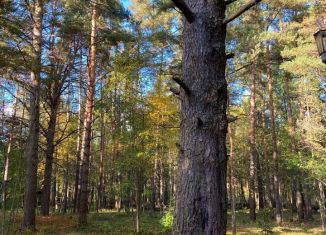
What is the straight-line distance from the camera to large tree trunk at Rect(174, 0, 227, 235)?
2.38m

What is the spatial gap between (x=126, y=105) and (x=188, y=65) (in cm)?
1113

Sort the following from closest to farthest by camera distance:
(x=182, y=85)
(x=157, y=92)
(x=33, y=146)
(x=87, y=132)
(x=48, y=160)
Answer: (x=182, y=85) < (x=33, y=146) < (x=87, y=132) < (x=157, y=92) < (x=48, y=160)

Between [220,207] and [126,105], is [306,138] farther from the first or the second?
[220,207]

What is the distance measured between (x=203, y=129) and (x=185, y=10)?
2.87ft

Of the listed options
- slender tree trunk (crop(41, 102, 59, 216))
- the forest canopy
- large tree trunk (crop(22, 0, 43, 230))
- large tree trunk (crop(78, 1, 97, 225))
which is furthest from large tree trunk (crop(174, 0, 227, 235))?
slender tree trunk (crop(41, 102, 59, 216))

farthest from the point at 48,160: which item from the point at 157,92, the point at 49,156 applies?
the point at 157,92

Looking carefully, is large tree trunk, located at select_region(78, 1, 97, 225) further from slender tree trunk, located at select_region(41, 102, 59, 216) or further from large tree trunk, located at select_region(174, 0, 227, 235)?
large tree trunk, located at select_region(174, 0, 227, 235)

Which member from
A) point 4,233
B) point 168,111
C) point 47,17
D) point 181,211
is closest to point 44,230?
point 4,233

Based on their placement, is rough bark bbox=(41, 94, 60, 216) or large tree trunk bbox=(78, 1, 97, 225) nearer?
large tree trunk bbox=(78, 1, 97, 225)

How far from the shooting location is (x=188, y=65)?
2682 mm

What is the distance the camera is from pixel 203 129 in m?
2.49

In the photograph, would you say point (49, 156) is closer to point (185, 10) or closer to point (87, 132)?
point (87, 132)

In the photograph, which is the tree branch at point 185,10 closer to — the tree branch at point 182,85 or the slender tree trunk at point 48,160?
the tree branch at point 182,85

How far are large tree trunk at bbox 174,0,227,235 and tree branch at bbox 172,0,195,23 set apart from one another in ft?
0.15
